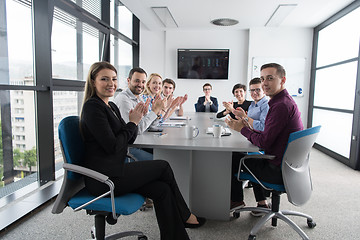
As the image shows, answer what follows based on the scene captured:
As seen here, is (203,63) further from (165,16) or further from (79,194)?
(79,194)

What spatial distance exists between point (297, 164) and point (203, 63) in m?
5.10

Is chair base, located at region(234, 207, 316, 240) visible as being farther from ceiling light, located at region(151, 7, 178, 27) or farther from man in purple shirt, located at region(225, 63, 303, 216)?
ceiling light, located at region(151, 7, 178, 27)

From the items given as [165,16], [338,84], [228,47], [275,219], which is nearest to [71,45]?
[165,16]

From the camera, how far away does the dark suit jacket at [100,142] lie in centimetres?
153

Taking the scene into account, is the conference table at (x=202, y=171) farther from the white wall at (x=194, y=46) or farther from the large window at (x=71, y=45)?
the white wall at (x=194, y=46)

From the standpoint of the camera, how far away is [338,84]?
188 inches

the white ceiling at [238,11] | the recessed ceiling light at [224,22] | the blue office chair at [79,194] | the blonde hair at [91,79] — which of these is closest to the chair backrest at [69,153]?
the blue office chair at [79,194]

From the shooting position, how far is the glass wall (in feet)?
8.18

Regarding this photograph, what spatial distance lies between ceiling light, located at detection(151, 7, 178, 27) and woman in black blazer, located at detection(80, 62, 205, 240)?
3656 millimetres

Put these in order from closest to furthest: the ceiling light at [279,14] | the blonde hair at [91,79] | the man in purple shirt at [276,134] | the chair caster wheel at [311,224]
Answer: the blonde hair at [91,79] → the man in purple shirt at [276,134] → the chair caster wheel at [311,224] → the ceiling light at [279,14]

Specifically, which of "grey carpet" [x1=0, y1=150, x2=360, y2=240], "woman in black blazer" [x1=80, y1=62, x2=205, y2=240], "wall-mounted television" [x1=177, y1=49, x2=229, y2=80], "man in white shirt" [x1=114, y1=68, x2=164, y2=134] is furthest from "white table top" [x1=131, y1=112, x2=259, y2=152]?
"wall-mounted television" [x1=177, y1=49, x2=229, y2=80]

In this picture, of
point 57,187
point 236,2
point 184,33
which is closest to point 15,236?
point 57,187

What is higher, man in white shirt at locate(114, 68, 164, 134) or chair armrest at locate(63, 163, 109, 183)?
man in white shirt at locate(114, 68, 164, 134)

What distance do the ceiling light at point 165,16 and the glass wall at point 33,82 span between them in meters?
1.75
